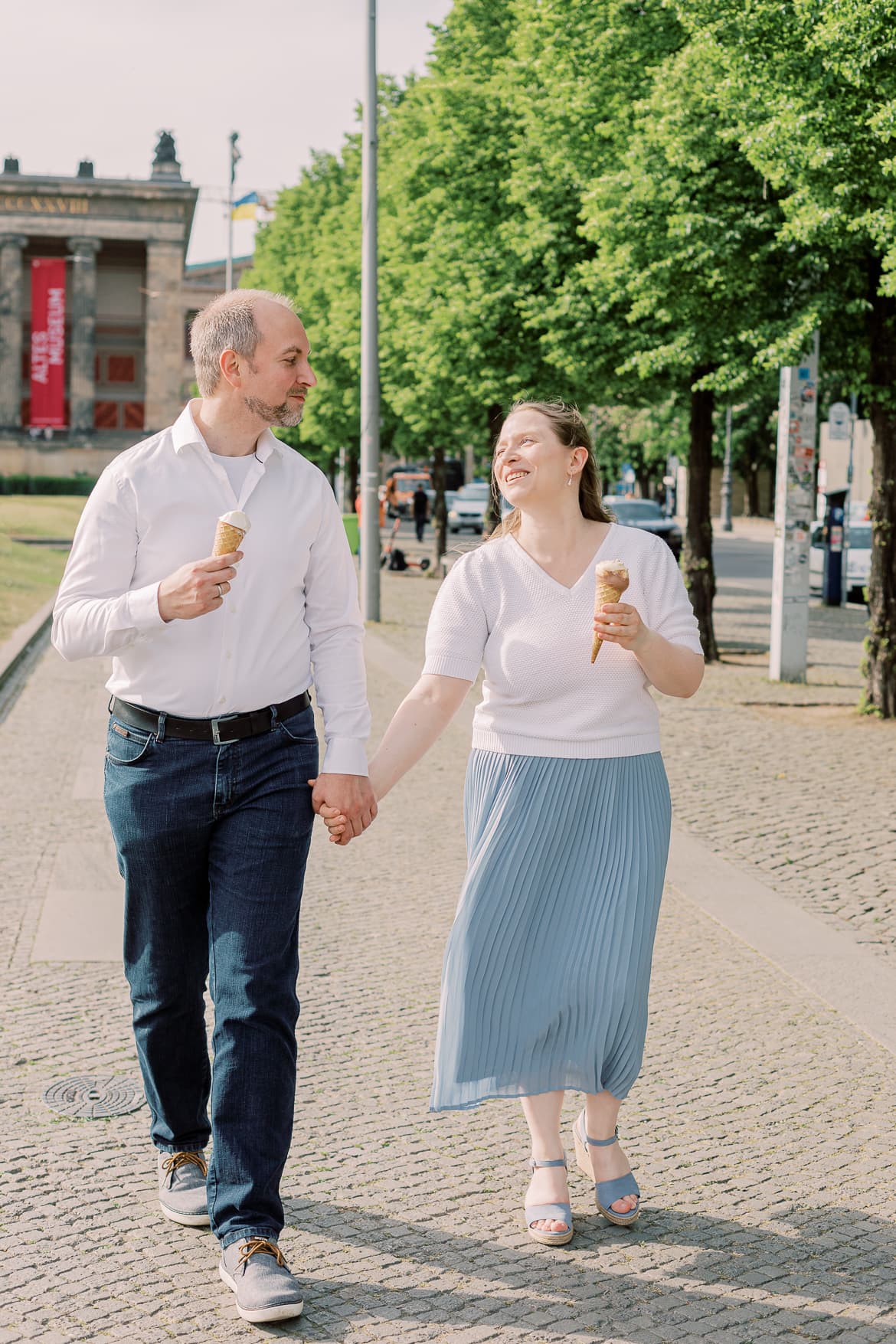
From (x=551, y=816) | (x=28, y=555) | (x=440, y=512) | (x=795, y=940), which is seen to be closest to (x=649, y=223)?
(x=795, y=940)

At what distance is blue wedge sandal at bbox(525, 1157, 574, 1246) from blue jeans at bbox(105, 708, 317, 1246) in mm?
596

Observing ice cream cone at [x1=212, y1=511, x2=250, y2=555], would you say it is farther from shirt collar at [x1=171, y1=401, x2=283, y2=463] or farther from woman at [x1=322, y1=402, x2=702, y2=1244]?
woman at [x1=322, y1=402, x2=702, y2=1244]

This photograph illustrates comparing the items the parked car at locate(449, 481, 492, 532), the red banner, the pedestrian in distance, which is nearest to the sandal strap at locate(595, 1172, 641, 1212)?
the pedestrian in distance

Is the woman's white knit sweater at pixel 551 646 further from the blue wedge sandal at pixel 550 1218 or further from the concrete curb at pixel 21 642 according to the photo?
the concrete curb at pixel 21 642

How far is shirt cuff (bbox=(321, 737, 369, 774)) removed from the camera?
3.77 m

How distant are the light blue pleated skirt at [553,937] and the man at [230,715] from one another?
38cm

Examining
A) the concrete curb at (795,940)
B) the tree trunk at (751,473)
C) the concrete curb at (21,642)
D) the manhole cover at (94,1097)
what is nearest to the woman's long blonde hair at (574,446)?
the manhole cover at (94,1097)

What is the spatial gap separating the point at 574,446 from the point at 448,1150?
73.2 inches

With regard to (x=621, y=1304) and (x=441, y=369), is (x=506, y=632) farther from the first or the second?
(x=441, y=369)

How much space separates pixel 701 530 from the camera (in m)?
18.0

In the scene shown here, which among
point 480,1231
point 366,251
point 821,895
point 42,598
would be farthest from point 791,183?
point 42,598

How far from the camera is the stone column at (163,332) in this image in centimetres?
9031

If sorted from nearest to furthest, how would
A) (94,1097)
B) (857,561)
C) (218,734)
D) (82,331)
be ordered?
(218,734), (94,1097), (857,561), (82,331)

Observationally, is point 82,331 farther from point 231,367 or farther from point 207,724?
point 207,724
